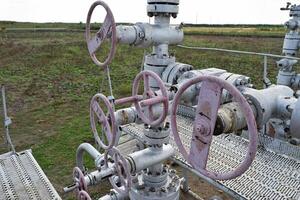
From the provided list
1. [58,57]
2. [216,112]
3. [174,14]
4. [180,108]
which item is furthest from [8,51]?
[216,112]

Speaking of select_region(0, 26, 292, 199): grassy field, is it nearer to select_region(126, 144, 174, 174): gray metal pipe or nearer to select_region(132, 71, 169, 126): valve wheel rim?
select_region(132, 71, 169, 126): valve wheel rim

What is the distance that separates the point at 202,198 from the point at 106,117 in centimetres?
214

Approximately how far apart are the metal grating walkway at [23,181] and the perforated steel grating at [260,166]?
975 mm

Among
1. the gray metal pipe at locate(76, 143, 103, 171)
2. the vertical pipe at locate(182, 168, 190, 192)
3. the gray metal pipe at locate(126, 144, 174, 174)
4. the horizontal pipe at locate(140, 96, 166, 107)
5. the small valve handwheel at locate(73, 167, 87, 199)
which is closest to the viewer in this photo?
the horizontal pipe at locate(140, 96, 166, 107)

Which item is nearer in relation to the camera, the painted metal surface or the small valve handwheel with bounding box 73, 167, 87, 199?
the painted metal surface

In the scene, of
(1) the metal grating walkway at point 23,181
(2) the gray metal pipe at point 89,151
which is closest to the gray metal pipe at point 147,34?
(2) the gray metal pipe at point 89,151

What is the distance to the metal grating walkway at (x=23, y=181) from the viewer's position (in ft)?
8.82

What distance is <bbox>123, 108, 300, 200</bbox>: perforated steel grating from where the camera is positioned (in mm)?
2219

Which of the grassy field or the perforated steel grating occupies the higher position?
the perforated steel grating

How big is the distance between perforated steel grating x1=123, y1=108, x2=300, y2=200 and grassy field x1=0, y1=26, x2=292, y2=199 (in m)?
1.21

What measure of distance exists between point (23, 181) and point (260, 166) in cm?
220

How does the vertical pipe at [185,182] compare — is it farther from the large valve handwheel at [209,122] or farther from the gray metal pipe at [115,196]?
the large valve handwheel at [209,122]

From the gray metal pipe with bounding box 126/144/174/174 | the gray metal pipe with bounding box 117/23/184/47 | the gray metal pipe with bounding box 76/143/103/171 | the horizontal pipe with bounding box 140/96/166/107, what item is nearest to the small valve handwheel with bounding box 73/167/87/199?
the gray metal pipe with bounding box 76/143/103/171

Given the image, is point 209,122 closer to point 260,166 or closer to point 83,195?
point 83,195
